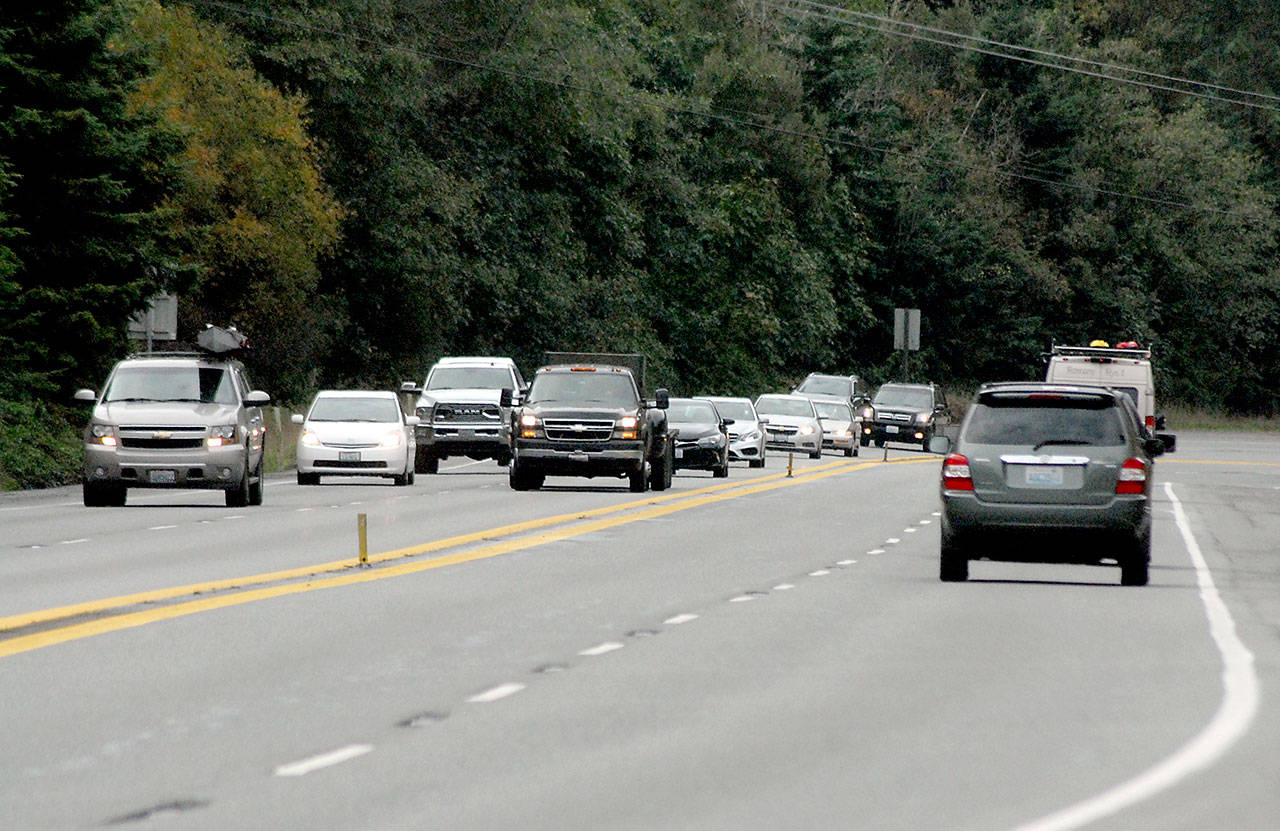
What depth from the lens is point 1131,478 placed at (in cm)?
1761

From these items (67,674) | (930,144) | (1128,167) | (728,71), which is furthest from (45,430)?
(1128,167)

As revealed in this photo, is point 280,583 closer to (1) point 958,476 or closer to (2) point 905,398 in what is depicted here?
(1) point 958,476

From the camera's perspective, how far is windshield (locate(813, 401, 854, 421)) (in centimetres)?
5559

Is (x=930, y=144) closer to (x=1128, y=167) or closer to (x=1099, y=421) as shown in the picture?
(x=1128, y=167)

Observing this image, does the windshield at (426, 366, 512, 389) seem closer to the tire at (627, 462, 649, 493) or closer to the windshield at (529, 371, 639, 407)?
the windshield at (529, 371, 639, 407)

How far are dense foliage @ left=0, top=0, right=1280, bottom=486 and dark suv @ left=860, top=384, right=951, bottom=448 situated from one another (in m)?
7.68

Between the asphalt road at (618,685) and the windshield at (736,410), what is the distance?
2391 cm

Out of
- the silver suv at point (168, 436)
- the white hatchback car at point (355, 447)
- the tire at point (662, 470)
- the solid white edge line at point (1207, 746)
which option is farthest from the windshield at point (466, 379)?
the solid white edge line at point (1207, 746)

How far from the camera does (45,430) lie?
3519 centimetres

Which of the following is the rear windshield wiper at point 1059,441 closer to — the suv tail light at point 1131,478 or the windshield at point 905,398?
the suv tail light at point 1131,478

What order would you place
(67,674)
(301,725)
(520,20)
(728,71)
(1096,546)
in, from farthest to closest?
(728,71), (520,20), (1096,546), (67,674), (301,725)

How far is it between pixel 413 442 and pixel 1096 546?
768 inches

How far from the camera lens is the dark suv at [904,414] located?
200 ft

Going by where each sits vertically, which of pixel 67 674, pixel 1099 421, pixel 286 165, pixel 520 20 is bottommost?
pixel 67 674
